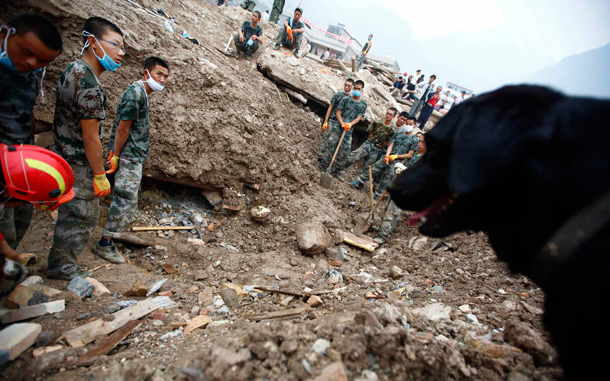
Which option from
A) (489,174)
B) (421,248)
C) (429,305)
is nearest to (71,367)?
(489,174)

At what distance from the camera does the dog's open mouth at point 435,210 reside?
116 centimetres

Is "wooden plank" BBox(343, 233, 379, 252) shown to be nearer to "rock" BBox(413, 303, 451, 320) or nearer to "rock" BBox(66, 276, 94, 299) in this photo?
"rock" BBox(413, 303, 451, 320)

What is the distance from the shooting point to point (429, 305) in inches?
106

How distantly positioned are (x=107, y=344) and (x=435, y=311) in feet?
9.29

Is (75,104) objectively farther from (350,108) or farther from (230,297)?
(350,108)

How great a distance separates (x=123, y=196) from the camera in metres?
3.04

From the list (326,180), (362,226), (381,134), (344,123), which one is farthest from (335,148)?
(362,226)

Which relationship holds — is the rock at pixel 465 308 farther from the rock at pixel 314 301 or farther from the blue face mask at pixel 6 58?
the blue face mask at pixel 6 58

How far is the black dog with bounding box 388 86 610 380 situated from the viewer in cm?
83

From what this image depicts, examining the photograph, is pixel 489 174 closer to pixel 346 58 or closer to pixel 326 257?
pixel 326 257

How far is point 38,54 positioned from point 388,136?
6390 millimetres

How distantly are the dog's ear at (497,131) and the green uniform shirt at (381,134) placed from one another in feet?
19.3

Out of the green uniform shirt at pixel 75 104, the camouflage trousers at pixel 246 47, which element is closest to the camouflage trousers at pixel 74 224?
the green uniform shirt at pixel 75 104

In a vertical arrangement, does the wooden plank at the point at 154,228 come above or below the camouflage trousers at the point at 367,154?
below
